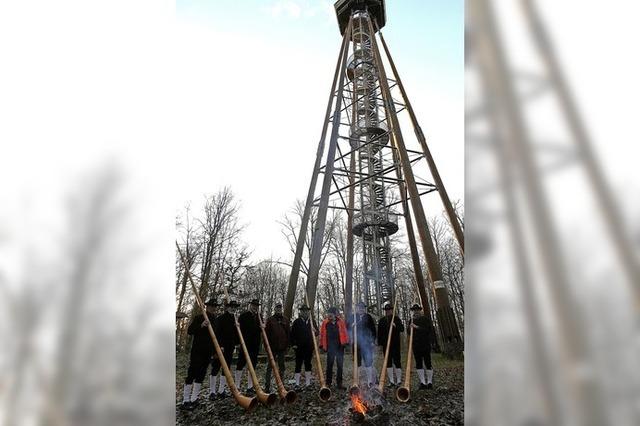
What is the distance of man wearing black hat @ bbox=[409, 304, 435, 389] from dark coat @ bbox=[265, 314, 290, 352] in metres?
2.01

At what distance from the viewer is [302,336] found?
20.7ft

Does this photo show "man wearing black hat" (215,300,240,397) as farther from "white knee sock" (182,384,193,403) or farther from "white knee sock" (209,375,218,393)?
"white knee sock" (182,384,193,403)

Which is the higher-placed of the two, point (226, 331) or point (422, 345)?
point (226, 331)

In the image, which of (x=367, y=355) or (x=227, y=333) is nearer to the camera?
(x=227, y=333)

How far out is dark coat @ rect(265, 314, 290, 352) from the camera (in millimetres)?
6066

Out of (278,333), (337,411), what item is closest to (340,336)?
(278,333)

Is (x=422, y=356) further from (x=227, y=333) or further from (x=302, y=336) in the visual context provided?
(x=227, y=333)

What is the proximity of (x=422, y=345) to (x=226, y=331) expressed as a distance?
3.00 meters

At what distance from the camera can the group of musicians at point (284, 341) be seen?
523cm

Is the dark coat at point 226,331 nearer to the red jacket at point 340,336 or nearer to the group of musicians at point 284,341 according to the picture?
the group of musicians at point 284,341

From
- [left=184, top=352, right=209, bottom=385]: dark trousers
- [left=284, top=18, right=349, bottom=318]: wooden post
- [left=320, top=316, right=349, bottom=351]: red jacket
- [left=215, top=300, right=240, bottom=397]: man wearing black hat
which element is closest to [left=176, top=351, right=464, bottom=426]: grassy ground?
[left=184, top=352, right=209, bottom=385]: dark trousers

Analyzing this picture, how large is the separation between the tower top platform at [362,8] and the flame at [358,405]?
9.33 m
